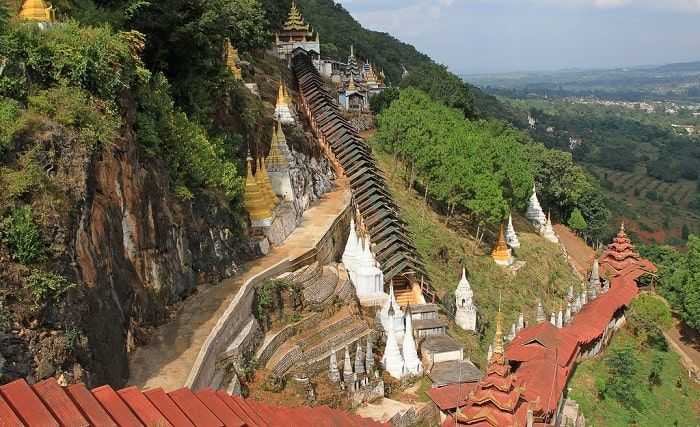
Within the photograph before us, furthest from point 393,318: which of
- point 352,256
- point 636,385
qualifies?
point 636,385

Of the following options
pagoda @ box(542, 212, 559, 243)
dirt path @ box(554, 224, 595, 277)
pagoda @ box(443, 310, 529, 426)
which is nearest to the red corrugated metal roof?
pagoda @ box(443, 310, 529, 426)

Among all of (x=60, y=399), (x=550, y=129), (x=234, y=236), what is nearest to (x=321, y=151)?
(x=234, y=236)

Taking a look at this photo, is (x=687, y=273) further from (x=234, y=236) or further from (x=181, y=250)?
(x=181, y=250)

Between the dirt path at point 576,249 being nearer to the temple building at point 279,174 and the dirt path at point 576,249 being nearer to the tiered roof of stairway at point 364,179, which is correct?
the tiered roof of stairway at point 364,179

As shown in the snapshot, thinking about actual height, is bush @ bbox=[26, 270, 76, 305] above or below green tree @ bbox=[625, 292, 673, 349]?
above

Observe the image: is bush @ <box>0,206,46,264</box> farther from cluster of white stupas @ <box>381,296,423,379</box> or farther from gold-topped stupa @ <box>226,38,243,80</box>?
gold-topped stupa @ <box>226,38,243,80</box>
